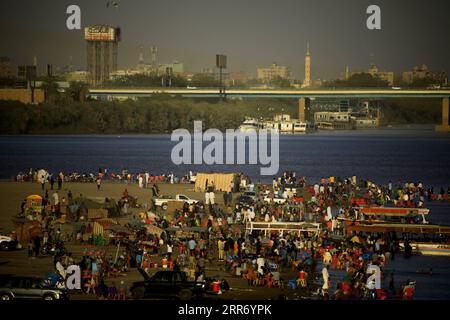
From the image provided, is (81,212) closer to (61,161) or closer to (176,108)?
(61,161)

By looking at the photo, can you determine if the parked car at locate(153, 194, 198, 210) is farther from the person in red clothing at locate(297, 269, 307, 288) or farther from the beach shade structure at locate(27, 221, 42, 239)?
the person in red clothing at locate(297, 269, 307, 288)

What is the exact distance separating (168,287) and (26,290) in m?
2.32

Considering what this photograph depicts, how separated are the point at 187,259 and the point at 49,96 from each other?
96308mm

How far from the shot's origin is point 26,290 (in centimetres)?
1867

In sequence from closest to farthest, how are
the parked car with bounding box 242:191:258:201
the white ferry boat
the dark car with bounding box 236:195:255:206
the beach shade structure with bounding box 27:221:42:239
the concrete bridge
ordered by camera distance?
the beach shade structure with bounding box 27:221:42:239 < the dark car with bounding box 236:195:255:206 < the parked car with bounding box 242:191:258:201 < the white ferry boat < the concrete bridge

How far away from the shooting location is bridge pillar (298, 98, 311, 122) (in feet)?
447

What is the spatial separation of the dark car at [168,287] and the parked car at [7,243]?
569 centimetres

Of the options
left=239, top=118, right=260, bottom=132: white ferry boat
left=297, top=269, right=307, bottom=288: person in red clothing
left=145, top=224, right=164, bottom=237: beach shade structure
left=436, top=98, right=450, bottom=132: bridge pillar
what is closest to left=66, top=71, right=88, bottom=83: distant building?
left=239, top=118, right=260, bottom=132: white ferry boat

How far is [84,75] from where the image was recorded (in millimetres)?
163375

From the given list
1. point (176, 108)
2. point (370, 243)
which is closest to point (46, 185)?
point (370, 243)

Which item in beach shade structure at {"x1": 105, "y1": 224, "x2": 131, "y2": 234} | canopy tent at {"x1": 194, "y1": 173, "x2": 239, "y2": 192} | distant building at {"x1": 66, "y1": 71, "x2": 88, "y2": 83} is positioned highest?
distant building at {"x1": 66, "y1": 71, "x2": 88, "y2": 83}

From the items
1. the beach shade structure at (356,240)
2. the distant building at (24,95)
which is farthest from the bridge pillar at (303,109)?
the beach shade structure at (356,240)

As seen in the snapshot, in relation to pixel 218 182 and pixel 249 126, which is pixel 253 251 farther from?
pixel 249 126

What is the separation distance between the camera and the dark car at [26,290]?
18.6 m
